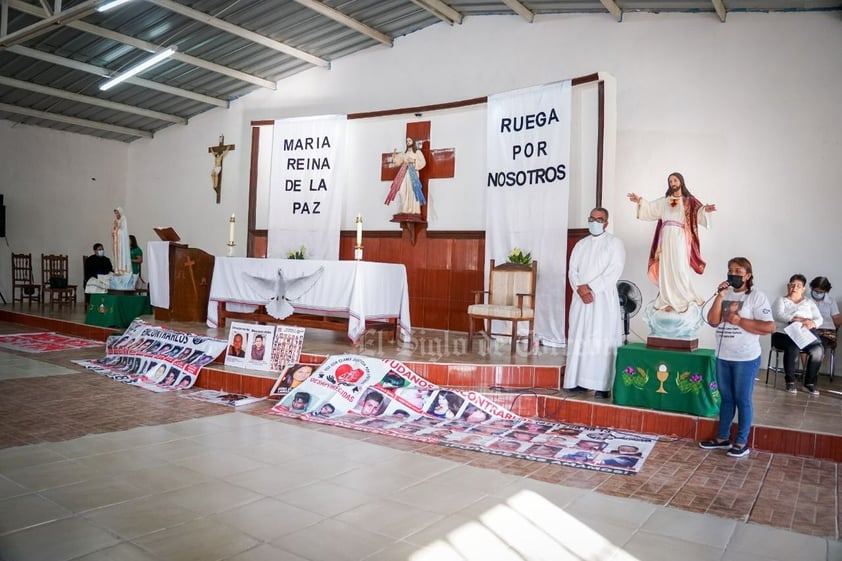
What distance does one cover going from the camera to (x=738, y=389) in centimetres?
409

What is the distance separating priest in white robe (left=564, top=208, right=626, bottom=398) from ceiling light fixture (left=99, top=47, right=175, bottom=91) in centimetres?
711

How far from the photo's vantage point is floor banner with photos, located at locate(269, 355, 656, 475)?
4125 mm

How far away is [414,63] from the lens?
9547 mm

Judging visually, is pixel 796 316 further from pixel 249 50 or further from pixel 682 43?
pixel 249 50

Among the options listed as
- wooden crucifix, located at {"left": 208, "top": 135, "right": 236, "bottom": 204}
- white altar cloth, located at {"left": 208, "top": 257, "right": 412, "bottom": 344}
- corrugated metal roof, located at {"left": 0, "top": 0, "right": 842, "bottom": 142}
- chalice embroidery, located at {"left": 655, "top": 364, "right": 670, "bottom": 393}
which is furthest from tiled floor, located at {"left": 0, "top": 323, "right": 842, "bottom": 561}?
wooden crucifix, located at {"left": 208, "top": 135, "right": 236, "bottom": 204}

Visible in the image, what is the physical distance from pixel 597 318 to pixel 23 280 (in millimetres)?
11873

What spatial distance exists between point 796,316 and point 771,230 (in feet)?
4.00

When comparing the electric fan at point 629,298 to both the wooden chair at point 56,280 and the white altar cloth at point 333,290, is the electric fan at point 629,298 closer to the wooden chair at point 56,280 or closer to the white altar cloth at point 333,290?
the white altar cloth at point 333,290

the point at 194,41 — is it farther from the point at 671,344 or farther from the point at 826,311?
the point at 826,311

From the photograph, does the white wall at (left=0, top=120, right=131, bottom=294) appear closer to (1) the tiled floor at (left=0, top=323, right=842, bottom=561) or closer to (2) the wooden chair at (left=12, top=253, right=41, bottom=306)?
(2) the wooden chair at (left=12, top=253, right=41, bottom=306)

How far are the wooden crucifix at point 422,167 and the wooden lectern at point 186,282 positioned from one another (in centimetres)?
276

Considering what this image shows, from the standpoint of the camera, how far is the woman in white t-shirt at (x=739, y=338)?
13.2 ft

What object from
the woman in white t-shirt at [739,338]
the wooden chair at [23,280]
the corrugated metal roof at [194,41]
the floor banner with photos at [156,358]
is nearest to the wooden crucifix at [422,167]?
the corrugated metal roof at [194,41]

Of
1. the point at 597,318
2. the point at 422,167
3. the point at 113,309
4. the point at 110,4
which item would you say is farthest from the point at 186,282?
the point at 597,318
